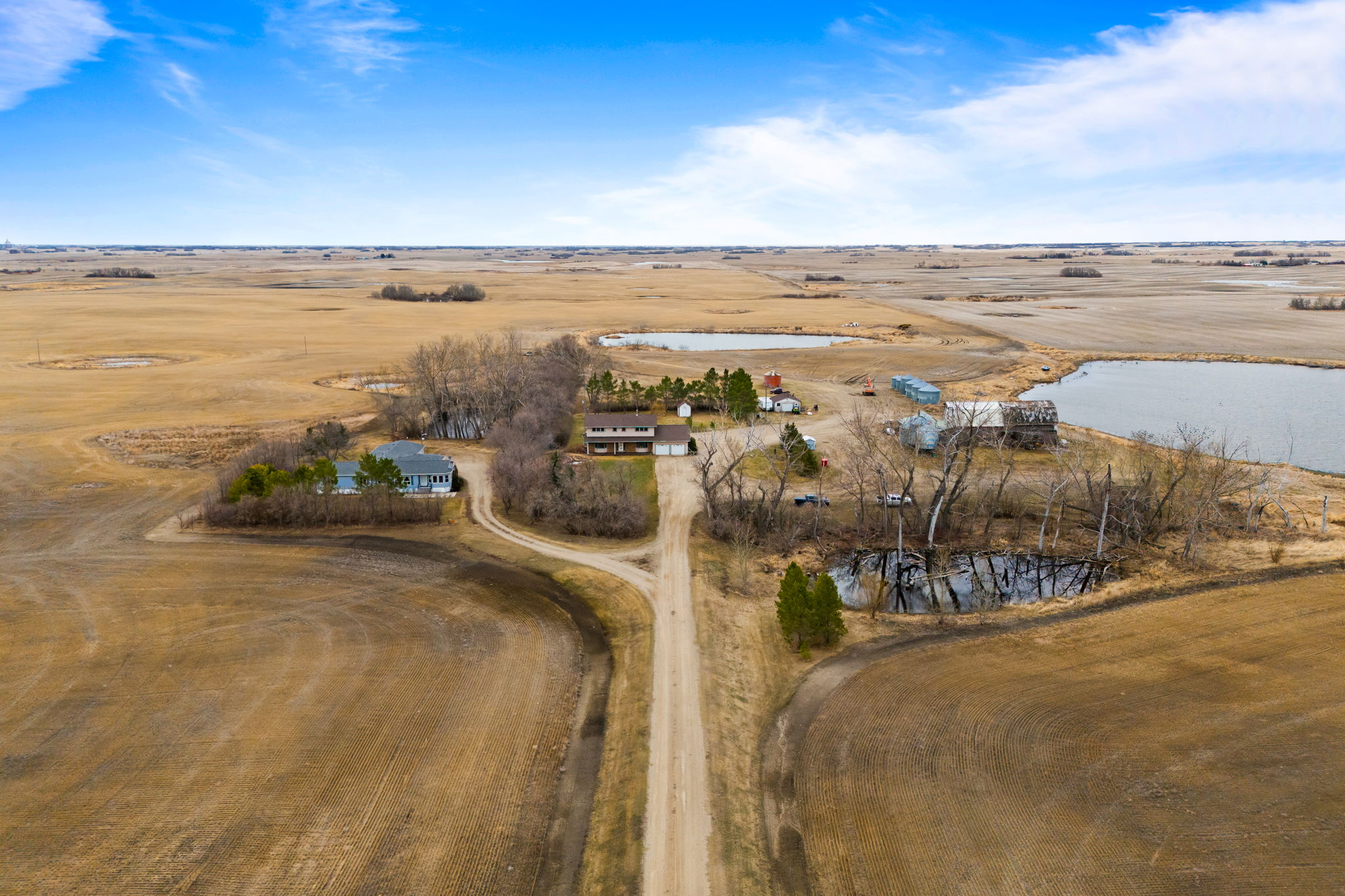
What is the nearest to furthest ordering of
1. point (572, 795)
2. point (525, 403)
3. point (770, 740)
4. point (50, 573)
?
point (572, 795)
point (770, 740)
point (50, 573)
point (525, 403)

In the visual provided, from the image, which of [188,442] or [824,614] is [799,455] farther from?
[188,442]

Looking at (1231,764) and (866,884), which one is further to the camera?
(1231,764)

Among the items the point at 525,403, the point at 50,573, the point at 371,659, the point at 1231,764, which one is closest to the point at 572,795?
the point at 371,659

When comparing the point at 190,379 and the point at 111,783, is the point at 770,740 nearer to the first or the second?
the point at 111,783

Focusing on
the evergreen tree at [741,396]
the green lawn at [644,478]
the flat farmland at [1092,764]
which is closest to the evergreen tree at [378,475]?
the green lawn at [644,478]

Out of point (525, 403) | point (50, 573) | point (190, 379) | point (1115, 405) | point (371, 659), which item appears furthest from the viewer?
point (190, 379)

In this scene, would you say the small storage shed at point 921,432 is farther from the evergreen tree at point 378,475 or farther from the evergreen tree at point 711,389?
the evergreen tree at point 378,475
